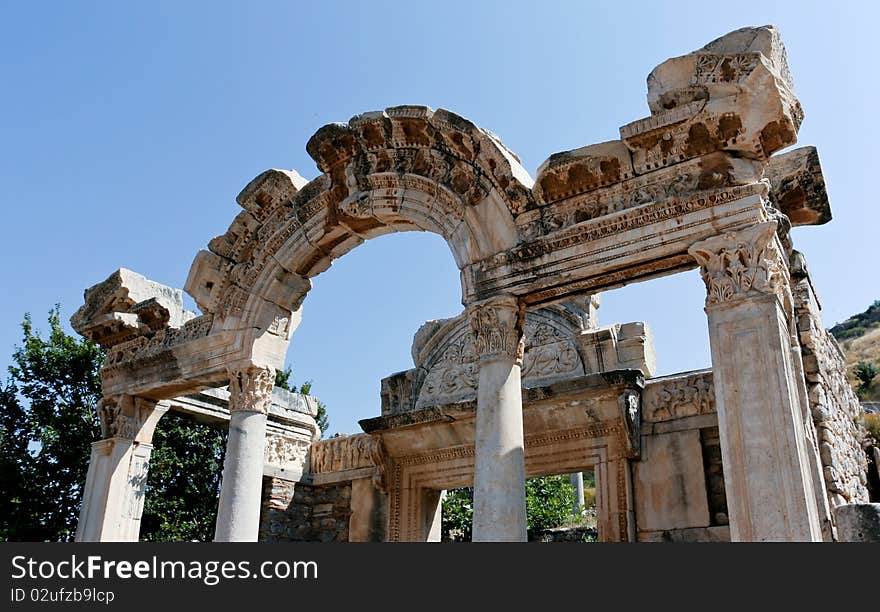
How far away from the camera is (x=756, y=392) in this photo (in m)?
5.77

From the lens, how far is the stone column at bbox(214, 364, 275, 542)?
8375 mm

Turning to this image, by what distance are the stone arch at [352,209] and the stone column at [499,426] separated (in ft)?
2.40

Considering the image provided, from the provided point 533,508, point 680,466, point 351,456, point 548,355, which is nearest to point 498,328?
point 680,466

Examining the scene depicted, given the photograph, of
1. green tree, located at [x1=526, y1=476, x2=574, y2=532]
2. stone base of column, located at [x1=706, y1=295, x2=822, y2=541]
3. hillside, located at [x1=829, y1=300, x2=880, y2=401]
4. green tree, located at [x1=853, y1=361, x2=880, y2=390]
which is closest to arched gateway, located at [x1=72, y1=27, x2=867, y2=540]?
stone base of column, located at [x1=706, y1=295, x2=822, y2=541]

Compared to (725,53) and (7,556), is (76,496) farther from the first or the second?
(725,53)

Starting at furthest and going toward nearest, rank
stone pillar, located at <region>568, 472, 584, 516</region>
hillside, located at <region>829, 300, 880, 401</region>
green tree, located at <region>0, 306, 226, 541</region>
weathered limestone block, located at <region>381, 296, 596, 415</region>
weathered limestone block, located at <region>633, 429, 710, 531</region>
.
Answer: hillside, located at <region>829, 300, 880, 401</region> < stone pillar, located at <region>568, 472, 584, 516</region> < green tree, located at <region>0, 306, 226, 541</region> < weathered limestone block, located at <region>381, 296, 596, 415</region> < weathered limestone block, located at <region>633, 429, 710, 531</region>

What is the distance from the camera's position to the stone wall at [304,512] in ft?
37.1

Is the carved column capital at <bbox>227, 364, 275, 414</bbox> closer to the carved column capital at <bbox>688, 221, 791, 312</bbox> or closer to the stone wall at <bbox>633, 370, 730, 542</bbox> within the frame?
the stone wall at <bbox>633, 370, 730, 542</bbox>

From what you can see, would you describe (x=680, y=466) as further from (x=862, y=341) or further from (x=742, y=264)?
(x=862, y=341)

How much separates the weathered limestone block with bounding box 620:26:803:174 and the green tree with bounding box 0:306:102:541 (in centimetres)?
1210

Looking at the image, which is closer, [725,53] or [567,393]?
[725,53]

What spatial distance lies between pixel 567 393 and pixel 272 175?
174 inches

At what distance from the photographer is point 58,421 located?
14758 mm

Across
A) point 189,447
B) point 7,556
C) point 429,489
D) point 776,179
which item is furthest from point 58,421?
point 776,179
